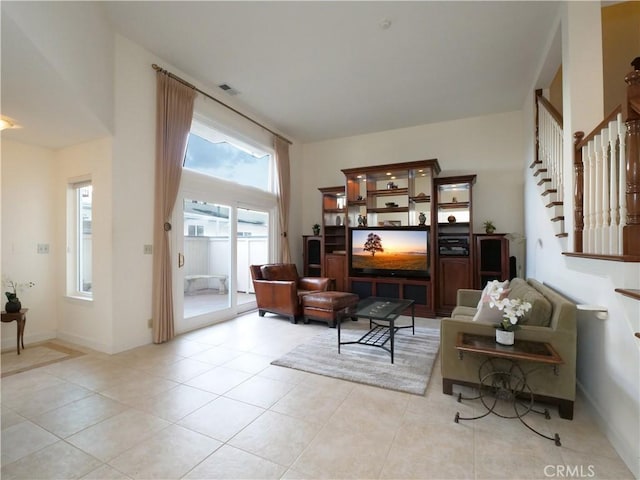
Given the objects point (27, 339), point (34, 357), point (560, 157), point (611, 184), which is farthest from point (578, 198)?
point (27, 339)

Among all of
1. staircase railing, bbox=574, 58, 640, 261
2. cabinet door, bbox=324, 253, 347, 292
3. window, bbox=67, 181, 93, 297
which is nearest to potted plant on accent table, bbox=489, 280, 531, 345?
staircase railing, bbox=574, 58, 640, 261

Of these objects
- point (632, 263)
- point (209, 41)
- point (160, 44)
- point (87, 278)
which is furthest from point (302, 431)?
point (160, 44)

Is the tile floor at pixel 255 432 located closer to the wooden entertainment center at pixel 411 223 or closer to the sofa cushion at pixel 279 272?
the sofa cushion at pixel 279 272

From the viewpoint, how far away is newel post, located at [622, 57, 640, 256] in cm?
167

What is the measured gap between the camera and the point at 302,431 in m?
2.01

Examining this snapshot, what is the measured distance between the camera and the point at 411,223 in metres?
5.64

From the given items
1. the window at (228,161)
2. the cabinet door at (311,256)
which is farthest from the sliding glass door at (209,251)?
the cabinet door at (311,256)

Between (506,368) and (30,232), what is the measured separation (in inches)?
220

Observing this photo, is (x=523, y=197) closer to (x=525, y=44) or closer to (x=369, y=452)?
(x=525, y=44)

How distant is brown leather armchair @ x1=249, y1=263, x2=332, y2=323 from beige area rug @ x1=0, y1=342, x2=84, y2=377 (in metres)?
2.44

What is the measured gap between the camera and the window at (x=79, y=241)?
4.01 metres

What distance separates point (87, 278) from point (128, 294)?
38.3 inches

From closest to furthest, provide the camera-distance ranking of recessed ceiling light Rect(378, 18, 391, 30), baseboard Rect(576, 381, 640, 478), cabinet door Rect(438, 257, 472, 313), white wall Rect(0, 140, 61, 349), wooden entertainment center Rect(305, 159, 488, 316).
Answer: baseboard Rect(576, 381, 640, 478) < recessed ceiling light Rect(378, 18, 391, 30) < white wall Rect(0, 140, 61, 349) < cabinet door Rect(438, 257, 472, 313) < wooden entertainment center Rect(305, 159, 488, 316)

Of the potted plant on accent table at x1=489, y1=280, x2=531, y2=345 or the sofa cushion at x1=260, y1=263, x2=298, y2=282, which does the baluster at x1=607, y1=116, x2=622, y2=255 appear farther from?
the sofa cushion at x1=260, y1=263, x2=298, y2=282
